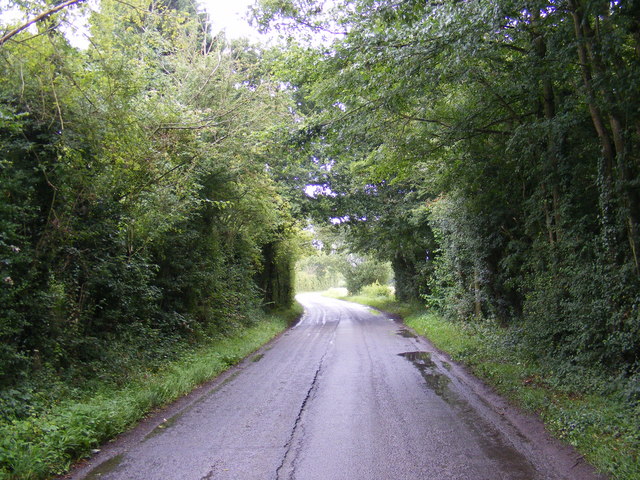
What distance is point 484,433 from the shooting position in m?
5.68

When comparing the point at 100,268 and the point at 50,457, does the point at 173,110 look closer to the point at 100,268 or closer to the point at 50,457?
the point at 100,268

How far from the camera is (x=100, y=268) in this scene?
8133 millimetres

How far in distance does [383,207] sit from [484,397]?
15.0 meters

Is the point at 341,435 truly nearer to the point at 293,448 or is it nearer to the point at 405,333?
the point at 293,448

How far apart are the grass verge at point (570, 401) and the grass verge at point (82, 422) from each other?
18.4 feet

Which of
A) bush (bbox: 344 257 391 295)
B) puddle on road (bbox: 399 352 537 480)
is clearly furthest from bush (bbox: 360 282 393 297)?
puddle on road (bbox: 399 352 537 480)

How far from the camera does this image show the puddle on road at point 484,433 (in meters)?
4.62

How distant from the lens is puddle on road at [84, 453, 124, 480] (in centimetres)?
470

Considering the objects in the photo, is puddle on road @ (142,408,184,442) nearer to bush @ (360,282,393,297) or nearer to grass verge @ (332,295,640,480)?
grass verge @ (332,295,640,480)

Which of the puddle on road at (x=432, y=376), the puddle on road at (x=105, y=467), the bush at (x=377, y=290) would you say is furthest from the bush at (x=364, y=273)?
the puddle on road at (x=105, y=467)

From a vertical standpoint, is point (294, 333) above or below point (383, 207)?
below

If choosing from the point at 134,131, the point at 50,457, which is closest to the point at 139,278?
the point at 134,131

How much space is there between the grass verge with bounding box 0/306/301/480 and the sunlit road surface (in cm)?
25

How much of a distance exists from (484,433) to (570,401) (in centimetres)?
154
